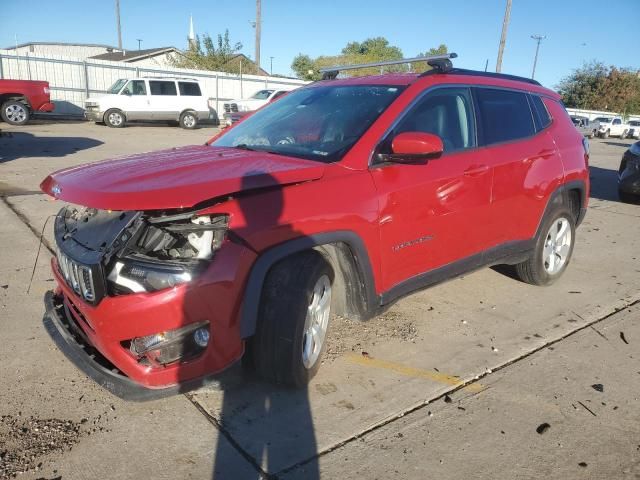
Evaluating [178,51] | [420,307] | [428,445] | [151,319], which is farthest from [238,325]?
[178,51]

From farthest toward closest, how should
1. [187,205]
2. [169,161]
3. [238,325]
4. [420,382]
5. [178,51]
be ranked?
[178,51] → [420,382] → [169,161] → [238,325] → [187,205]

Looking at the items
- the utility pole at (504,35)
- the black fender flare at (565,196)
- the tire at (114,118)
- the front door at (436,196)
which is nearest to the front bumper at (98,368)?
the front door at (436,196)

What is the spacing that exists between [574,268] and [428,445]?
3.59 metres

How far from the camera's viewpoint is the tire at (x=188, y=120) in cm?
2136

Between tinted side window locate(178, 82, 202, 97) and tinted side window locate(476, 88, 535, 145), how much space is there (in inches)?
743

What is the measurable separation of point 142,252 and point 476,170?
2.34m

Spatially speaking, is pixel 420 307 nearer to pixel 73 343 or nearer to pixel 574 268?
pixel 574 268

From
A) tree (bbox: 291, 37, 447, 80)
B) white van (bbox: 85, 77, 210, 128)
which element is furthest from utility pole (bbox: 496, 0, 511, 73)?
tree (bbox: 291, 37, 447, 80)

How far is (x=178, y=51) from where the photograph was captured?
44812 mm

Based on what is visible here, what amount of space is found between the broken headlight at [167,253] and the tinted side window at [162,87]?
19.6 metres

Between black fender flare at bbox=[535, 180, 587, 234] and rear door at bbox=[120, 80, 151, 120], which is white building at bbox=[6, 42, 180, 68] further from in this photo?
black fender flare at bbox=[535, 180, 587, 234]

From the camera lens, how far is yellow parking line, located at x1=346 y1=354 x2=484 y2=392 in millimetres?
3100

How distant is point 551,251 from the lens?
4.73m

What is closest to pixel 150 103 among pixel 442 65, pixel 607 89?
pixel 442 65
